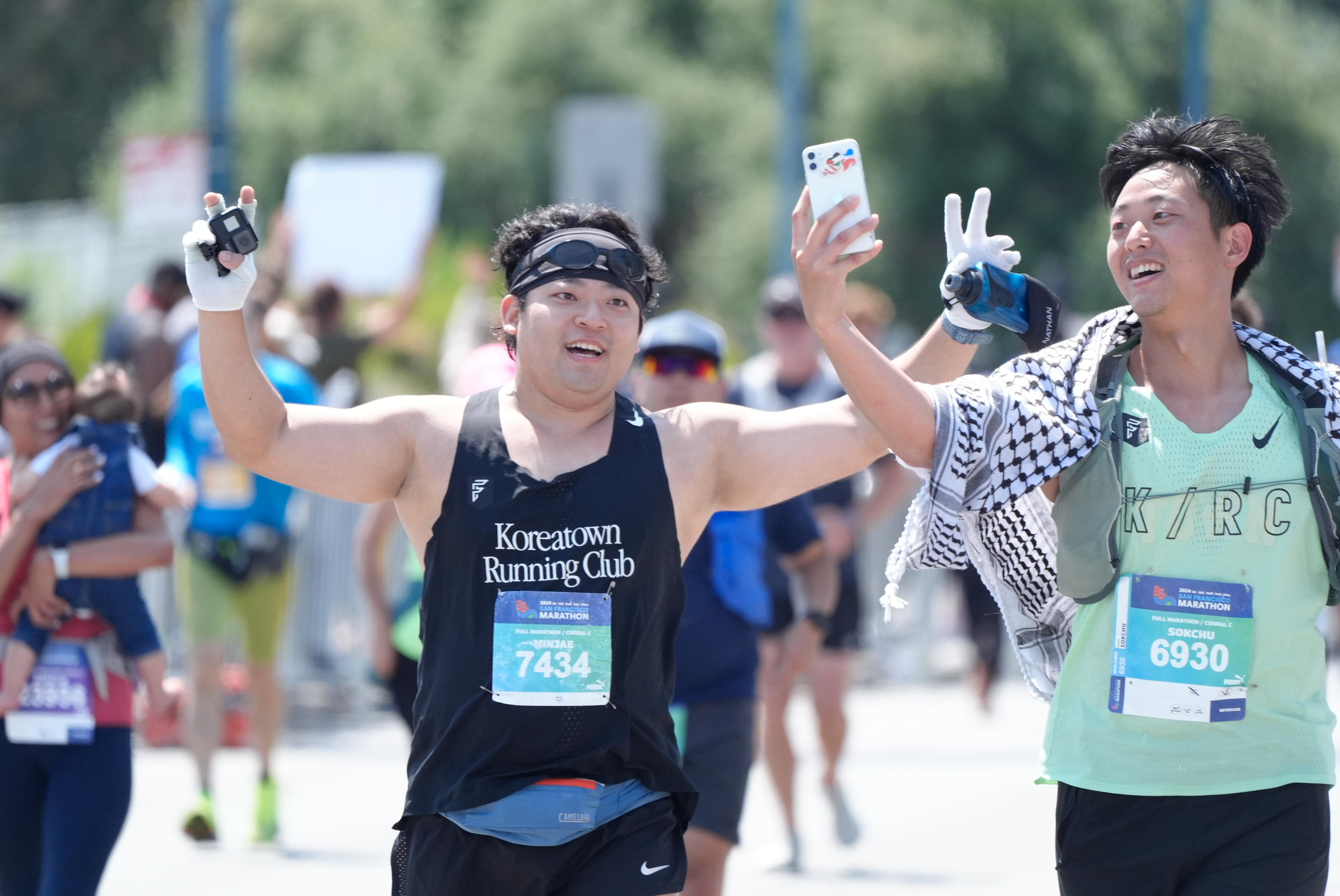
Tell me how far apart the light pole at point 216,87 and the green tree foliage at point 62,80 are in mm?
28561

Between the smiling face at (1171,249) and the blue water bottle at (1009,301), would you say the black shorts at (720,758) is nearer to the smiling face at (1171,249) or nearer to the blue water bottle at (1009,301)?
the blue water bottle at (1009,301)

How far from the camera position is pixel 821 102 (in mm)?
30188

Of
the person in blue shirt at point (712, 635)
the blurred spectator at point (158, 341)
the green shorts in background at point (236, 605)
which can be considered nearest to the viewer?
the person in blue shirt at point (712, 635)

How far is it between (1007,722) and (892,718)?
74cm

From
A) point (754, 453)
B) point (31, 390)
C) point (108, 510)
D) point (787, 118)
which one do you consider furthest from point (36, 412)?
point (787, 118)

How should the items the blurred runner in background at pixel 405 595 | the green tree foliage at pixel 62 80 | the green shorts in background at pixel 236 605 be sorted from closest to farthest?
the blurred runner in background at pixel 405 595, the green shorts in background at pixel 236 605, the green tree foliage at pixel 62 80

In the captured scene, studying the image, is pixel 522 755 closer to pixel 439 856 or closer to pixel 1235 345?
pixel 439 856

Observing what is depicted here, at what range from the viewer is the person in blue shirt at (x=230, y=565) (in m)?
8.27

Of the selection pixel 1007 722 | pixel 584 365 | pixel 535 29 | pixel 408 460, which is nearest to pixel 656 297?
pixel 584 365

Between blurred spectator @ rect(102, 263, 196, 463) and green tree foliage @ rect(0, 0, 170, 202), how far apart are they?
29.9 m

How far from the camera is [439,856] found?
145 inches

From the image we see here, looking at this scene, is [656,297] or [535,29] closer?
[656,297]

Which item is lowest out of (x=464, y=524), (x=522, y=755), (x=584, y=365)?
(x=522, y=755)

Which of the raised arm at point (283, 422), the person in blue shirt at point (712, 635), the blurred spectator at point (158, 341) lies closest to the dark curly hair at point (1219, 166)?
the raised arm at point (283, 422)
